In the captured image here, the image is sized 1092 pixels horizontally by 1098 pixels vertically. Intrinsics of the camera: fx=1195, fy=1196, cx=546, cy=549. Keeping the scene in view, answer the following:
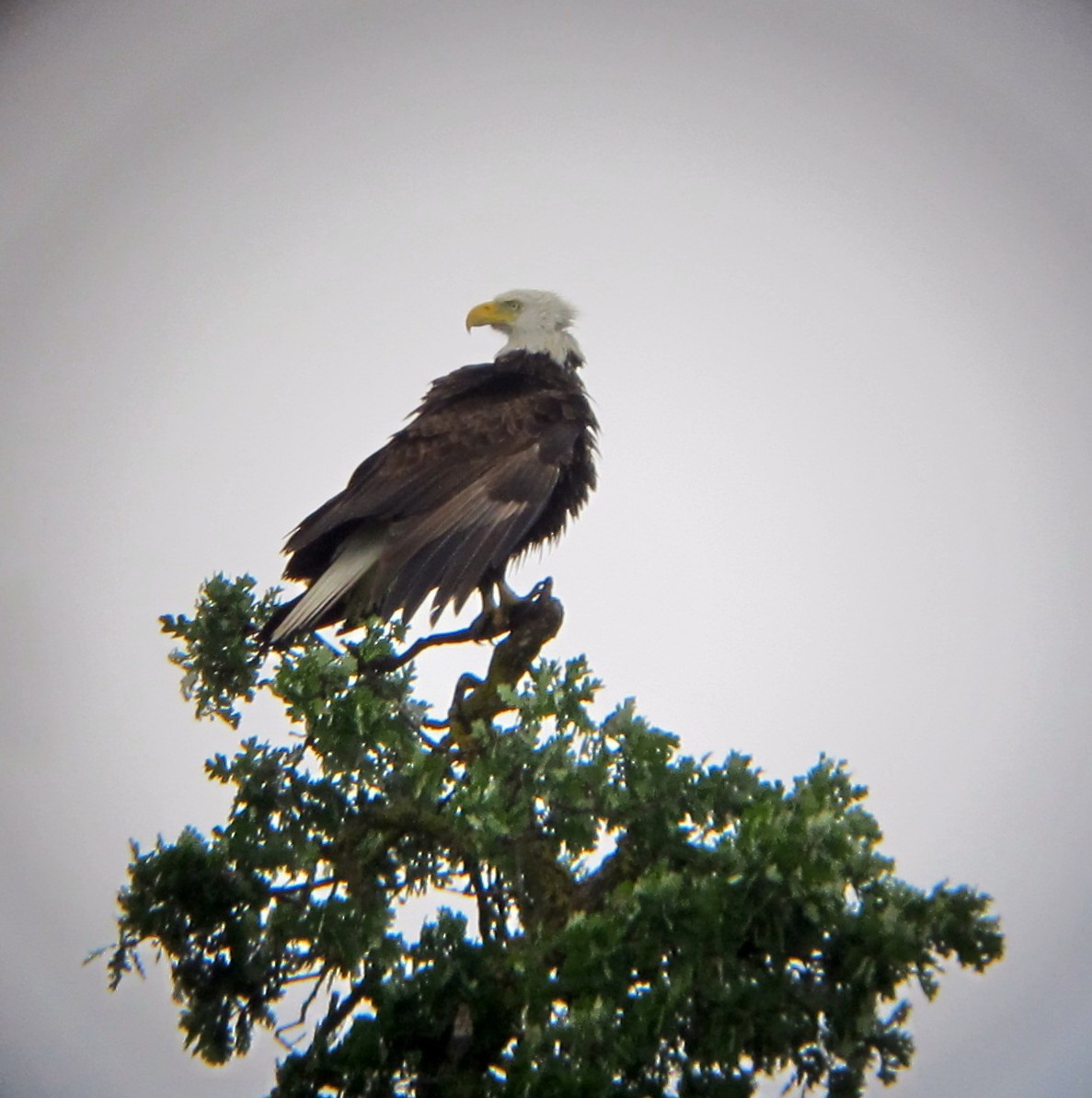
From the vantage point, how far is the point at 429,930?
12.5ft

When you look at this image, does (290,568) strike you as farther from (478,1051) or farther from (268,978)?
(478,1051)

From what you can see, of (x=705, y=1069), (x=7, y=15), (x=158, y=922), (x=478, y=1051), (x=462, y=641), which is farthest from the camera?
(x=7, y=15)

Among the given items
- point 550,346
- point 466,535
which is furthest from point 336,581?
point 550,346

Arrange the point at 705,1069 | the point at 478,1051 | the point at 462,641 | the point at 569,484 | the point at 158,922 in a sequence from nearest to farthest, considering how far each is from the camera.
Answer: the point at 705,1069, the point at 478,1051, the point at 158,922, the point at 462,641, the point at 569,484

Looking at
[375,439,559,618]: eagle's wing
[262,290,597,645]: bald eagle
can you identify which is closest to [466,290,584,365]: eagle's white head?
[262,290,597,645]: bald eagle

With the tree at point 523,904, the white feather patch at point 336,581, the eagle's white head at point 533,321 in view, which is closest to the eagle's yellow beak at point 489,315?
the eagle's white head at point 533,321

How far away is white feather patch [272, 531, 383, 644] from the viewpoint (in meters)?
5.06

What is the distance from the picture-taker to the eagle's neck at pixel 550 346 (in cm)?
791

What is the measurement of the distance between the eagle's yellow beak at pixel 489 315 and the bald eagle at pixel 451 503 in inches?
49.9

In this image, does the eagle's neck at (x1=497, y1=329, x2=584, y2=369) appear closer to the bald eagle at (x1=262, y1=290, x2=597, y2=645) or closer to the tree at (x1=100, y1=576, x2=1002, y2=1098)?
the bald eagle at (x1=262, y1=290, x2=597, y2=645)

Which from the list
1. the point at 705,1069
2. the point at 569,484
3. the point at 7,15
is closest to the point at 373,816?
the point at 705,1069

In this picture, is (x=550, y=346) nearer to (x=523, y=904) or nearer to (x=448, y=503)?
(x=448, y=503)

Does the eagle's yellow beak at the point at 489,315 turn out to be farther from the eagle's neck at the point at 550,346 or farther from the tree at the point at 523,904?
the tree at the point at 523,904

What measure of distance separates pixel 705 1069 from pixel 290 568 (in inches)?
134
